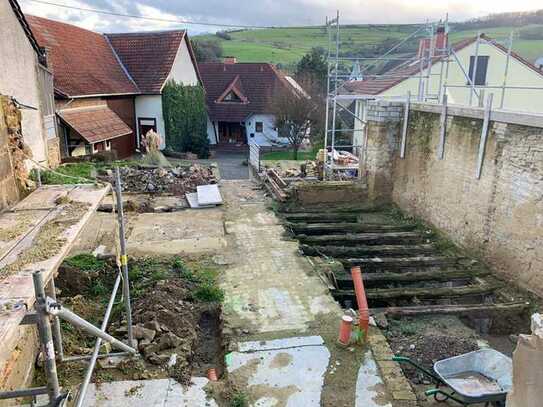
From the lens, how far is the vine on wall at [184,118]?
2616 centimetres

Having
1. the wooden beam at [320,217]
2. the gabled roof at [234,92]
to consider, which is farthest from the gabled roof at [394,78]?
the wooden beam at [320,217]

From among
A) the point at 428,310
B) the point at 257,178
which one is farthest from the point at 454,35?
the point at 428,310

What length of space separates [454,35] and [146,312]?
46464mm

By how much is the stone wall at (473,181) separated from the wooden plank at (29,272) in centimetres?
727

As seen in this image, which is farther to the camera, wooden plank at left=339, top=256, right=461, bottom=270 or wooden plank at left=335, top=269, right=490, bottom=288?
wooden plank at left=339, top=256, right=461, bottom=270

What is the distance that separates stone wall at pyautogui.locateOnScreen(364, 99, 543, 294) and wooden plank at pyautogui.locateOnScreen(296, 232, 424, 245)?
0.78m

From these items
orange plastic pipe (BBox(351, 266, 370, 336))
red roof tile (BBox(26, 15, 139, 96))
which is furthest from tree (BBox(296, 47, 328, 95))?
orange plastic pipe (BBox(351, 266, 370, 336))

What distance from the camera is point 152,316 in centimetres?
647

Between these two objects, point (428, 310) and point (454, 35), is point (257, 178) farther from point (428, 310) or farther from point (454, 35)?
point (454, 35)

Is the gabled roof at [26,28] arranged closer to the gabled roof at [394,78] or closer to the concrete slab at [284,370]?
the concrete slab at [284,370]

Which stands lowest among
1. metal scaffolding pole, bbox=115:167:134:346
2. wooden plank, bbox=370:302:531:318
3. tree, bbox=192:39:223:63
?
wooden plank, bbox=370:302:531:318

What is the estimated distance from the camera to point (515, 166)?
804 cm

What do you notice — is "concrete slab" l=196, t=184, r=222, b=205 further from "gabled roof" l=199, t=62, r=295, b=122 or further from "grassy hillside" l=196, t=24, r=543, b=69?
"grassy hillside" l=196, t=24, r=543, b=69

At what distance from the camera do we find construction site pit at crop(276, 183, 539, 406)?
659cm
